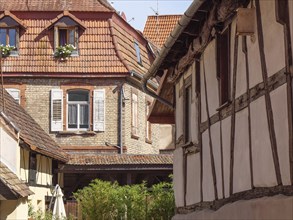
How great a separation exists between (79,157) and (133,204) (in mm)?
9906

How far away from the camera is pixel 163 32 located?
52.6 meters

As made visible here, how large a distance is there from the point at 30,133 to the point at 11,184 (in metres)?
6.72

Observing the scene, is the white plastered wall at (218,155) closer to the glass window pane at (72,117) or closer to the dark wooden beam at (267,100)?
the dark wooden beam at (267,100)

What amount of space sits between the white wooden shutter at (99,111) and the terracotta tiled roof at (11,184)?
1277 cm

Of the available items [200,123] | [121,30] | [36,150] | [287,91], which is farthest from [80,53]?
[287,91]

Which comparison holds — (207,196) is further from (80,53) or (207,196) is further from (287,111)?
(80,53)

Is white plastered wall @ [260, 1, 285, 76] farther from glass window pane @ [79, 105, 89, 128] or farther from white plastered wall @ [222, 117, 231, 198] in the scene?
glass window pane @ [79, 105, 89, 128]

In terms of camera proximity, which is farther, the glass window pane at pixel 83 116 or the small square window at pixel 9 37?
the small square window at pixel 9 37

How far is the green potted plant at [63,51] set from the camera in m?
39.0

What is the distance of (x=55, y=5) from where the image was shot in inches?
1569

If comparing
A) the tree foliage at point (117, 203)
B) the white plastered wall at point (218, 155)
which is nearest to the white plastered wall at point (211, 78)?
the white plastered wall at point (218, 155)

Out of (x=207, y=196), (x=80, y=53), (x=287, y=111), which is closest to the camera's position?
(x=287, y=111)

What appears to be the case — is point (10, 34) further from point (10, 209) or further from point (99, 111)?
point (10, 209)

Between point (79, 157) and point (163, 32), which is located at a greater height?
point (163, 32)
